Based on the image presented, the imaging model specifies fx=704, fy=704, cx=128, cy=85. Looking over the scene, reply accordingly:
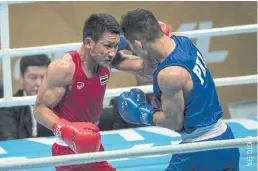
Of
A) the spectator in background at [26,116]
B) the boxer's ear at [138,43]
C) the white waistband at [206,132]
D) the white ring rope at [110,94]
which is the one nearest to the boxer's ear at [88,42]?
the boxer's ear at [138,43]

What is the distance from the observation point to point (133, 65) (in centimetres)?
379

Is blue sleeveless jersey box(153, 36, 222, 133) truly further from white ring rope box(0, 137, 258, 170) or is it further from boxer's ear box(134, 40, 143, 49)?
white ring rope box(0, 137, 258, 170)

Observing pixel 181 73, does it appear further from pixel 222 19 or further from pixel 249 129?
pixel 222 19

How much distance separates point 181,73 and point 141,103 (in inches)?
14.0

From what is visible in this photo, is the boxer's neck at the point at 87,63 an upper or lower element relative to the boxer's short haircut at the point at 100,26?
lower

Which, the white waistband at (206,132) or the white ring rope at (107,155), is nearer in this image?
the white ring rope at (107,155)

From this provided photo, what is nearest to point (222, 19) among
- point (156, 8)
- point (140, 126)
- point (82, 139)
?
point (156, 8)

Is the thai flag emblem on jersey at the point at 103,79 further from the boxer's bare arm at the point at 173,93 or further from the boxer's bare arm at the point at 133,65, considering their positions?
the boxer's bare arm at the point at 173,93

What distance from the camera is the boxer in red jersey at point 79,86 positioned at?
3.36m

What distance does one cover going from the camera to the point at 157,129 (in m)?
4.96

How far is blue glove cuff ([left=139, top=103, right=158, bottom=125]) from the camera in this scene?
→ 3385 millimetres

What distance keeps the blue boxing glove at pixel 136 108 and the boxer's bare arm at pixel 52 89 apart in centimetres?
31

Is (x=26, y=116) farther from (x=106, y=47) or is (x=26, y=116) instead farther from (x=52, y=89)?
(x=106, y=47)

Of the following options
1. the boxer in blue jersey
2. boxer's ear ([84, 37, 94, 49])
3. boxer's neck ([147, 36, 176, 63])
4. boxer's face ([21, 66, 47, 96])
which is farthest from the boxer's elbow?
boxer's face ([21, 66, 47, 96])
